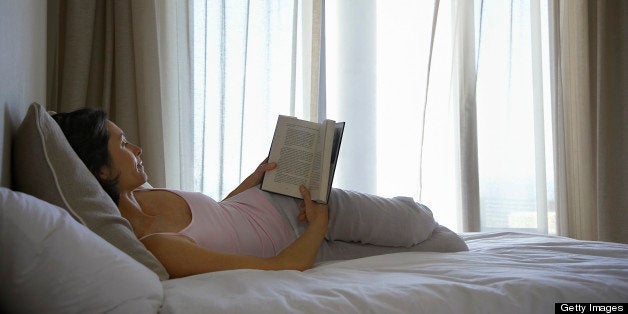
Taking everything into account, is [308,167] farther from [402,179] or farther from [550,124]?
[550,124]

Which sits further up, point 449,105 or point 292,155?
point 449,105

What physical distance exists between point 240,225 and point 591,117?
7.83 ft

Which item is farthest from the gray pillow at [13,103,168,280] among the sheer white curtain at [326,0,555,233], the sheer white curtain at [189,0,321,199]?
the sheer white curtain at [326,0,555,233]

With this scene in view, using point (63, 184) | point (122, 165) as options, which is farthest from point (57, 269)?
point (122, 165)

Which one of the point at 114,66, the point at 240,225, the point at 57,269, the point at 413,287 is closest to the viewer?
the point at 57,269

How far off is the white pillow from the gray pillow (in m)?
0.23

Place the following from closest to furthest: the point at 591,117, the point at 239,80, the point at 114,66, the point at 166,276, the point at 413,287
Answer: the point at 413,287
the point at 166,276
the point at 114,66
the point at 239,80
the point at 591,117

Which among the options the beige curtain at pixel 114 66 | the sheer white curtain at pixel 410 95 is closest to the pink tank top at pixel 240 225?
the beige curtain at pixel 114 66

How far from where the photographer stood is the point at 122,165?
1.66 meters

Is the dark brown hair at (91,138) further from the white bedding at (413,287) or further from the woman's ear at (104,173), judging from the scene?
the white bedding at (413,287)

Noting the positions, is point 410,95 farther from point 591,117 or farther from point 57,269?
point 57,269

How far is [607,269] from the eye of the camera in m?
1.40

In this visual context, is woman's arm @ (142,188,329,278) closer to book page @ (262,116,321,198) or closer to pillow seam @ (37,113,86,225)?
pillow seam @ (37,113,86,225)

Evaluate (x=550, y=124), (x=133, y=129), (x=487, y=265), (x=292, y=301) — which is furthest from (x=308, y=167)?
(x=550, y=124)
